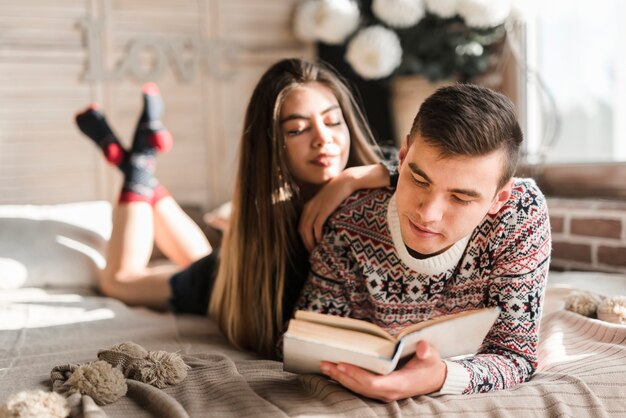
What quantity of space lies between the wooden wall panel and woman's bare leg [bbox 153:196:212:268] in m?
0.73

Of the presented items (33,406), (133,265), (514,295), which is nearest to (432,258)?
(514,295)

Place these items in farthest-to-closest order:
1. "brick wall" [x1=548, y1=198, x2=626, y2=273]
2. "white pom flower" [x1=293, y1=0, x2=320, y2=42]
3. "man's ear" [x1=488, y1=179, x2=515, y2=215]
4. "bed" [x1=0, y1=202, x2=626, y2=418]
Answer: "white pom flower" [x1=293, y1=0, x2=320, y2=42] → "brick wall" [x1=548, y1=198, x2=626, y2=273] → "man's ear" [x1=488, y1=179, x2=515, y2=215] → "bed" [x1=0, y1=202, x2=626, y2=418]

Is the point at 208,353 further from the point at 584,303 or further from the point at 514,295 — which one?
the point at 584,303

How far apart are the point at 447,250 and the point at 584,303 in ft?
1.39

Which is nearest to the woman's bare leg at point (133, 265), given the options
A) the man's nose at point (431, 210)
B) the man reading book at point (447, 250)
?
the man reading book at point (447, 250)

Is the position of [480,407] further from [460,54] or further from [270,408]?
[460,54]

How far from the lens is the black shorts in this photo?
1.80 meters

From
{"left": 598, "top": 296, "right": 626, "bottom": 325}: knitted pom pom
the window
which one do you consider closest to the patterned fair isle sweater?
{"left": 598, "top": 296, "right": 626, "bottom": 325}: knitted pom pom

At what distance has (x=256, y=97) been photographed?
1494 mm

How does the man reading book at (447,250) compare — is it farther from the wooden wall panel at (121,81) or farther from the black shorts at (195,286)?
the wooden wall panel at (121,81)

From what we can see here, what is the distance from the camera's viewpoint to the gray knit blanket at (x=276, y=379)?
3.05 feet

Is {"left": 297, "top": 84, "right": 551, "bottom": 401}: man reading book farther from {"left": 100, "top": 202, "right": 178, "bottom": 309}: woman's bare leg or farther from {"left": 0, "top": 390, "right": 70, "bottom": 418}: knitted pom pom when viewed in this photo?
{"left": 100, "top": 202, "right": 178, "bottom": 309}: woman's bare leg

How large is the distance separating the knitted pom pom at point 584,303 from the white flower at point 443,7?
1.29m

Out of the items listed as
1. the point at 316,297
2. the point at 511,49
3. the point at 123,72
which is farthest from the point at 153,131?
the point at 511,49
